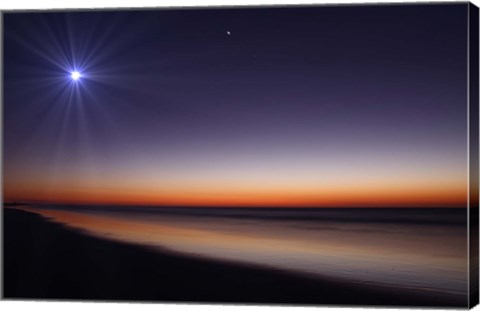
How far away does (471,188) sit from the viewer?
496cm

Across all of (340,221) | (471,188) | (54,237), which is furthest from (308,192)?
(54,237)

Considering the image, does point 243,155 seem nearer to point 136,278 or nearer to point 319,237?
point 319,237

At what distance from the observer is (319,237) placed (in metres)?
5.11

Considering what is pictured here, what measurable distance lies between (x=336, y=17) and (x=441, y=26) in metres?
0.63

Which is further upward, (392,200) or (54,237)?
(392,200)

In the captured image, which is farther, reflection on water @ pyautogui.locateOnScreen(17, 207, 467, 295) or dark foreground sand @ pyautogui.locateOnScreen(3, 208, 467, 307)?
dark foreground sand @ pyautogui.locateOnScreen(3, 208, 467, 307)

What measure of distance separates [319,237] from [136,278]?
3.89 ft

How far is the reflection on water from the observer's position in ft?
16.3

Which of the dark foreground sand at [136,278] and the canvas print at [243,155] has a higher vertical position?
the canvas print at [243,155]

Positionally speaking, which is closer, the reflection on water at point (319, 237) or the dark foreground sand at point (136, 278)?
the reflection on water at point (319, 237)

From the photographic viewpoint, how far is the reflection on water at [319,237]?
16.3 feet

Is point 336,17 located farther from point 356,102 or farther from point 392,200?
point 392,200

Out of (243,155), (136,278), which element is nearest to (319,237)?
(243,155)

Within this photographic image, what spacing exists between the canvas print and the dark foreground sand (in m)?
0.01
